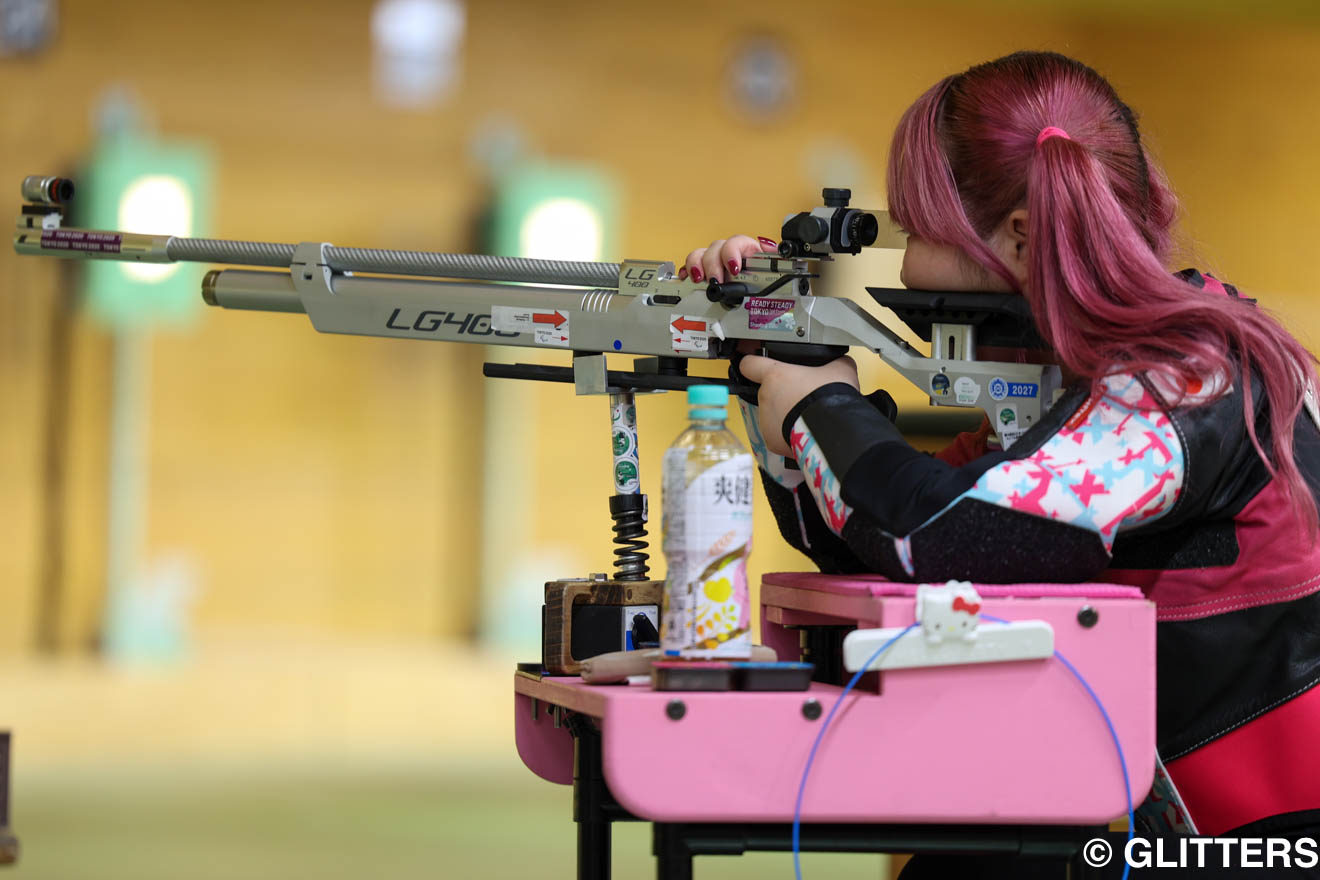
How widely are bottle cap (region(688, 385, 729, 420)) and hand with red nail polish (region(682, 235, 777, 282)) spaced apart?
0.79 feet

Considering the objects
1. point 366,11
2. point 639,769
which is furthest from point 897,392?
point 639,769

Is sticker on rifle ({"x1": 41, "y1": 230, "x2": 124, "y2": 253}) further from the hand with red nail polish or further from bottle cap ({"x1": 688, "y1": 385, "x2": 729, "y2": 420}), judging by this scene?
bottle cap ({"x1": 688, "y1": 385, "x2": 729, "y2": 420})

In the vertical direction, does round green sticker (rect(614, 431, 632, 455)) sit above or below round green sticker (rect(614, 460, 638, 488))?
above

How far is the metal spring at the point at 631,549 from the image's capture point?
1.37 meters

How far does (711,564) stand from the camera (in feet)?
3.49

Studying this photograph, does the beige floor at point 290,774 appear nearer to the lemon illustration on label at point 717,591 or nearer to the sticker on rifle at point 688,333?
the sticker on rifle at point 688,333

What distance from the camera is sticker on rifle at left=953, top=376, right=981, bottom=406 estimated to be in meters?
1.30

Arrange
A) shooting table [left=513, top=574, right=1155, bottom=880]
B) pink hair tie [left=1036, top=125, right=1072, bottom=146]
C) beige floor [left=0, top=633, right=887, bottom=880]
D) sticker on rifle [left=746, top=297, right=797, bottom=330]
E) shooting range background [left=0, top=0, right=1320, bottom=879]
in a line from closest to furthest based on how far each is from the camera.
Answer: shooting table [left=513, top=574, right=1155, bottom=880] < pink hair tie [left=1036, top=125, right=1072, bottom=146] < sticker on rifle [left=746, top=297, right=797, bottom=330] < beige floor [left=0, top=633, right=887, bottom=880] < shooting range background [left=0, top=0, right=1320, bottom=879]

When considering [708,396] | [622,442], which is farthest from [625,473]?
[708,396]

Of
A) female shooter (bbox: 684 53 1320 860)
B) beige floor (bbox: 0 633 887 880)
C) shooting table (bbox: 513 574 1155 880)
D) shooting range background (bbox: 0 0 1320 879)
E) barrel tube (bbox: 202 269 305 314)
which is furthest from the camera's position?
shooting range background (bbox: 0 0 1320 879)

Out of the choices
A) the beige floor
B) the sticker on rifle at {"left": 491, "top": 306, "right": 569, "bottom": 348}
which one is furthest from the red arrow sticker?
the beige floor

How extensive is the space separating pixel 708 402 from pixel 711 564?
0.13 metres

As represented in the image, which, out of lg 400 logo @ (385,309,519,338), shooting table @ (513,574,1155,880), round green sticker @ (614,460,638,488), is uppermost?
lg 400 logo @ (385,309,519,338)

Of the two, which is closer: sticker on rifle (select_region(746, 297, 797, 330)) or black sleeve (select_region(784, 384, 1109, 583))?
black sleeve (select_region(784, 384, 1109, 583))
